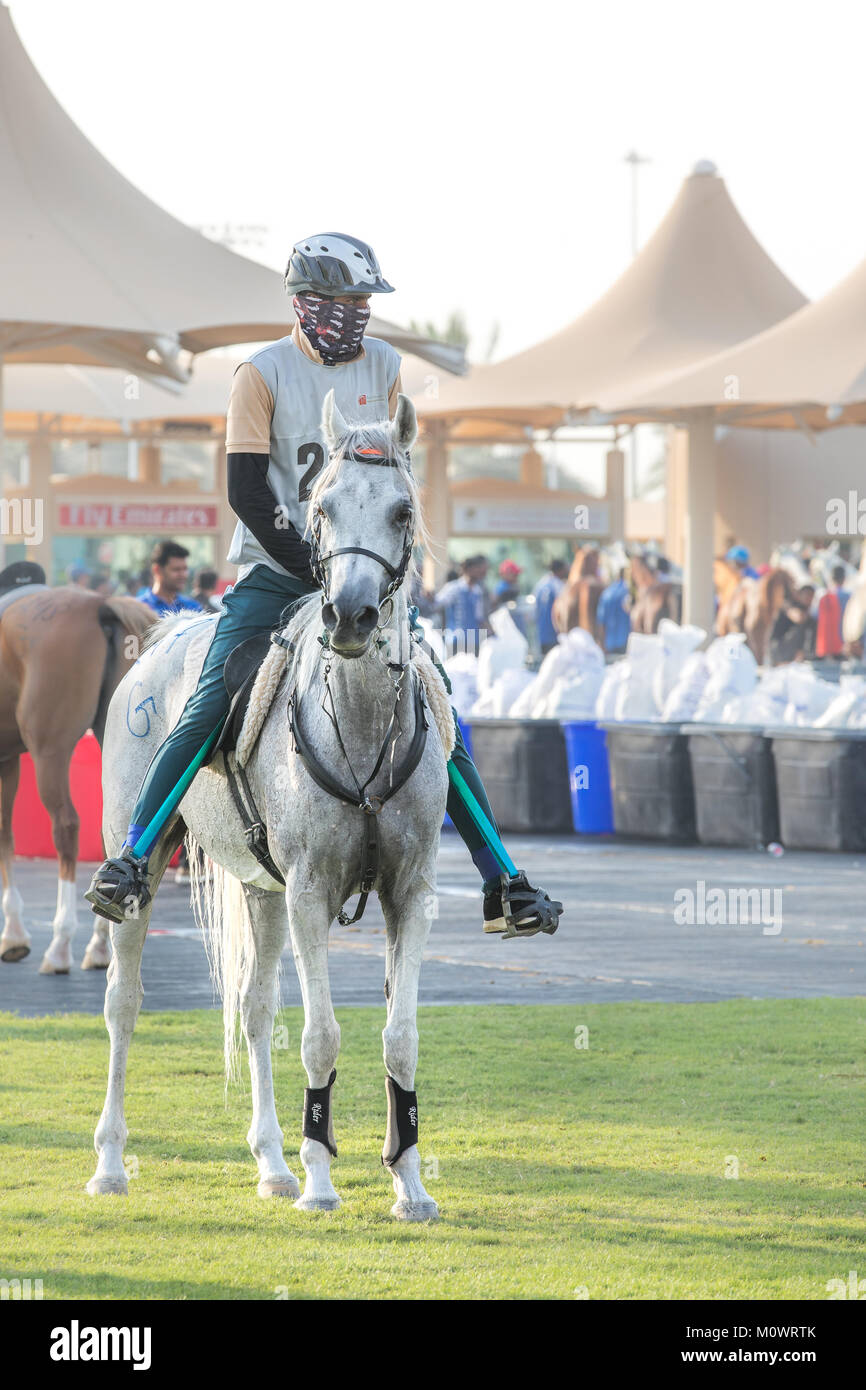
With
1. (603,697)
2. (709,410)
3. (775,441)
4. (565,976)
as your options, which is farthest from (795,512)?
(565,976)

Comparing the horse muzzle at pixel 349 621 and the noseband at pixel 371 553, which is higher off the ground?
the noseband at pixel 371 553

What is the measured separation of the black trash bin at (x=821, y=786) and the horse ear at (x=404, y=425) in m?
10.1

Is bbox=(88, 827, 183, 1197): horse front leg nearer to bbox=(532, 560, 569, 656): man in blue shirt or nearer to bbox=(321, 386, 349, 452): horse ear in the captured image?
bbox=(321, 386, 349, 452): horse ear

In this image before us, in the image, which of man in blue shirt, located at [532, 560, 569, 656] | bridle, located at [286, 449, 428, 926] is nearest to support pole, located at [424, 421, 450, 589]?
man in blue shirt, located at [532, 560, 569, 656]

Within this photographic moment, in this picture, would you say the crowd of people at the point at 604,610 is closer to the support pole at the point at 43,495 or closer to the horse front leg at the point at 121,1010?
the support pole at the point at 43,495

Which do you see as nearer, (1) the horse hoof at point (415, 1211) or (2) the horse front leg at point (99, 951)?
(1) the horse hoof at point (415, 1211)

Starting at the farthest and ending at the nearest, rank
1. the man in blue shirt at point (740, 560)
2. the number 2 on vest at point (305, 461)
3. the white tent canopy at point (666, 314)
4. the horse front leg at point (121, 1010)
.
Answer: the white tent canopy at point (666, 314) → the man in blue shirt at point (740, 560) → the horse front leg at point (121, 1010) → the number 2 on vest at point (305, 461)

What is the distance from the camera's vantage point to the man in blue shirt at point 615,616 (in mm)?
24328

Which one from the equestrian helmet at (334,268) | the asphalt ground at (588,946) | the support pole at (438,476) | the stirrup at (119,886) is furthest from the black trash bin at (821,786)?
the support pole at (438,476)

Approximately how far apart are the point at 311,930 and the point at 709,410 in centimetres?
2127

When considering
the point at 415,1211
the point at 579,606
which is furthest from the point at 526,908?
the point at 579,606

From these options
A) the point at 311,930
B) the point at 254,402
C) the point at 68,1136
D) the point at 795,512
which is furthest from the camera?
the point at 795,512

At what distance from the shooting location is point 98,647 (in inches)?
427
